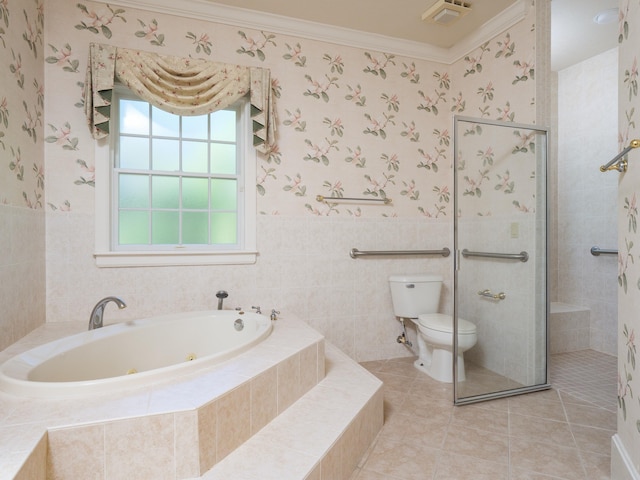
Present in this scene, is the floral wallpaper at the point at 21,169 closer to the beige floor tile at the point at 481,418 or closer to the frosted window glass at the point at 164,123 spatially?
the frosted window glass at the point at 164,123

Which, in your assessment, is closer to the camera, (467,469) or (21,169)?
(467,469)

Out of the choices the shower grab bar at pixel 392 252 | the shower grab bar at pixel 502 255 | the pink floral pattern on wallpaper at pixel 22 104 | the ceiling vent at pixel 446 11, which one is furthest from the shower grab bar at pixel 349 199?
the pink floral pattern on wallpaper at pixel 22 104

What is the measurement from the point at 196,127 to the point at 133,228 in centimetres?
81

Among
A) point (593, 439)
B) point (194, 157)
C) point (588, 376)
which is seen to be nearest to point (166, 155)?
point (194, 157)

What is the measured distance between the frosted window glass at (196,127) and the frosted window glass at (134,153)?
263 mm

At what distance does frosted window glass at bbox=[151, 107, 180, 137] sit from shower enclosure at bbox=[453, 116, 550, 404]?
1.84m

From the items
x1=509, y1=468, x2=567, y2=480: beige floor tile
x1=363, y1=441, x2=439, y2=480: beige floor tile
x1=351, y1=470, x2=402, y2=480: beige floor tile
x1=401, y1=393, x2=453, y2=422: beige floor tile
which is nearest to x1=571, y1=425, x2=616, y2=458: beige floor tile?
x1=509, y1=468, x2=567, y2=480: beige floor tile

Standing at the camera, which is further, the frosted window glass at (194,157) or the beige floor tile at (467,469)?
the frosted window glass at (194,157)

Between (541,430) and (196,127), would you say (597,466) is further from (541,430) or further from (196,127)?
(196,127)

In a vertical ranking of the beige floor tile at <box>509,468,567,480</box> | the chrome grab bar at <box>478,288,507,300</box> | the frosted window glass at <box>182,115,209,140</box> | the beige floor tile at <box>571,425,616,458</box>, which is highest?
the frosted window glass at <box>182,115,209,140</box>

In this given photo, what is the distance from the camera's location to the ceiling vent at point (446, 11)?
2449mm

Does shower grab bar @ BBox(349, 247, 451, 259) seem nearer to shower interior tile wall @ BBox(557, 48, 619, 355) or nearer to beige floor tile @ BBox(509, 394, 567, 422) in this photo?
beige floor tile @ BBox(509, 394, 567, 422)

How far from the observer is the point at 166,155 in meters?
2.56

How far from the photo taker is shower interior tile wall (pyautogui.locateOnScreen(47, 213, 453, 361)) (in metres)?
2.30
